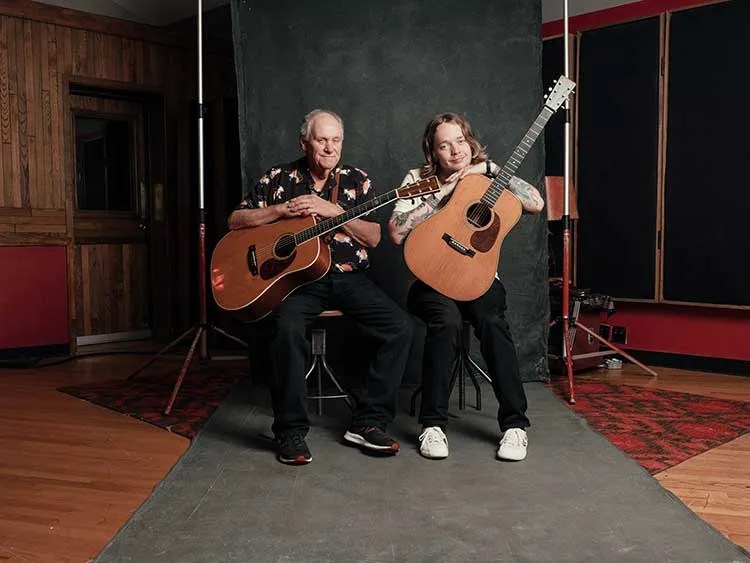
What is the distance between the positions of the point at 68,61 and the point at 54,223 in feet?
3.33

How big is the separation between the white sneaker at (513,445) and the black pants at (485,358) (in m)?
0.03

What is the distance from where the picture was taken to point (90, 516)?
2057 mm

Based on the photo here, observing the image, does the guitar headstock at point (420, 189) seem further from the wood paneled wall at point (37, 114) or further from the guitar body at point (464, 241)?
the wood paneled wall at point (37, 114)

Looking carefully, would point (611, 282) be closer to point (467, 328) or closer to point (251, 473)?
point (467, 328)

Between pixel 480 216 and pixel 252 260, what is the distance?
0.80 m

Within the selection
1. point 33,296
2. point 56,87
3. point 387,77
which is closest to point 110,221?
point 33,296

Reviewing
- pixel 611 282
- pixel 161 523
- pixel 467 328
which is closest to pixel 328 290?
pixel 467 328

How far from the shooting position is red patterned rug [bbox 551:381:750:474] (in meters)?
2.61

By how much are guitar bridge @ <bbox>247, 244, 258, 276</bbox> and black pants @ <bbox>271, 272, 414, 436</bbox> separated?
0.50 ft

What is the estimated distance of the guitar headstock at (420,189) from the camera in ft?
8.20

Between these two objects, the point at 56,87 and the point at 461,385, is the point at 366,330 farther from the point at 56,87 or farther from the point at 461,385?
the point at 56,87

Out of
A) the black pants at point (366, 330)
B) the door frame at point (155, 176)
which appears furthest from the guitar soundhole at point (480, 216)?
the door frame at point (155, 176)

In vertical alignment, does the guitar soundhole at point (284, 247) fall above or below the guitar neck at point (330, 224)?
below

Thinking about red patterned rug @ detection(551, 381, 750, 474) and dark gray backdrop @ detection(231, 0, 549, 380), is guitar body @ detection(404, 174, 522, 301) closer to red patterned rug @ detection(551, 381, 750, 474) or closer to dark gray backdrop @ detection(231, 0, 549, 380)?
red patterned rug @ detection(551, 381, 750, 474)
